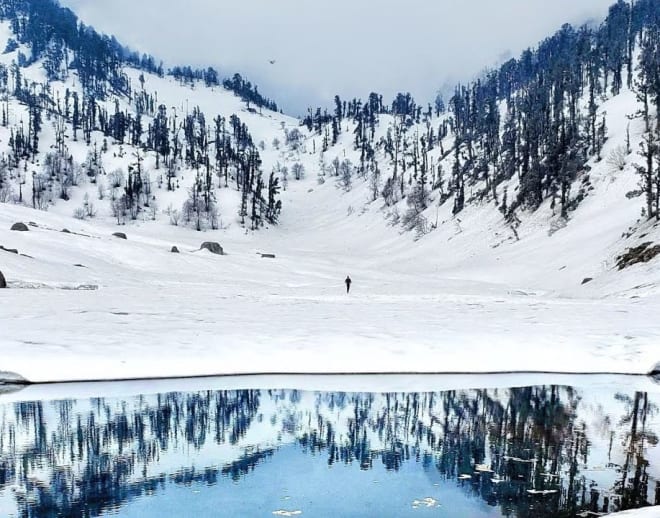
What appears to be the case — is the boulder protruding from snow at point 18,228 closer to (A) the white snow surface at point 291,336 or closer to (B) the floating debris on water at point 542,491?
(A) the white snow surface at point 291,336

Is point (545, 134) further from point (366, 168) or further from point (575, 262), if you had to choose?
point (366, 168)

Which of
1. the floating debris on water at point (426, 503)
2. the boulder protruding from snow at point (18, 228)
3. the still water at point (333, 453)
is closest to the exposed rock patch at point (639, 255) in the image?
the still water at point (333, 453)

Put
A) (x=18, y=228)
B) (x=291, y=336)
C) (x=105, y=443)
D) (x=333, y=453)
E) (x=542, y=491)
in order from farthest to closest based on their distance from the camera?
(x=18, y=228) → (x=291, y=336) → (x=105, y=443) → (x=333, y=453) → (x=542, y=491)

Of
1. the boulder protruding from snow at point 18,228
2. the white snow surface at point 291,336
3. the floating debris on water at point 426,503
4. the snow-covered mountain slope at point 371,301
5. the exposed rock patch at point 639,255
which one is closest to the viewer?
the floating debris on water at point 426,503

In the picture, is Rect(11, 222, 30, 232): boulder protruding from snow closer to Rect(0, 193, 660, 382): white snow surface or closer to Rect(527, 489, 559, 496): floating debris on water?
Rect(0, 193, 660, 382): white snow surface

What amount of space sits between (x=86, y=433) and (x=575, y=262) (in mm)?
53109

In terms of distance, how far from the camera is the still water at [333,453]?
8.93 meters

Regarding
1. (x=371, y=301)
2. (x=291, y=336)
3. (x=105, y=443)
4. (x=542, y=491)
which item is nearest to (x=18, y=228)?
(x=371, y=301)

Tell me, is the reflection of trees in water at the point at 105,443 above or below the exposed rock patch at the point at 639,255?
below

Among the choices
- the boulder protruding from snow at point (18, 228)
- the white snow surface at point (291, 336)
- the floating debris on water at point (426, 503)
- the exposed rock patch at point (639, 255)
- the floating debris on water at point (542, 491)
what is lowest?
the floating debris on water at point (426, 503)

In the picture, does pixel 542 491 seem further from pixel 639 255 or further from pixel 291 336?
pixel 639 255

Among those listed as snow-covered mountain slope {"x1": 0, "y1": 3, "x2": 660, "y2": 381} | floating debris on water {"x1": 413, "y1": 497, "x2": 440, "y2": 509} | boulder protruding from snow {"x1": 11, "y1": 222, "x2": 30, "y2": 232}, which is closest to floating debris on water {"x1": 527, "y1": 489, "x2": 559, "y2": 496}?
floating debris on water {"x1": 413, "y1": 497, "x2": 440, "y2": 509}

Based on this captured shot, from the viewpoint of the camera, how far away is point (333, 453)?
11.4 meters

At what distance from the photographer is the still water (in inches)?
352
